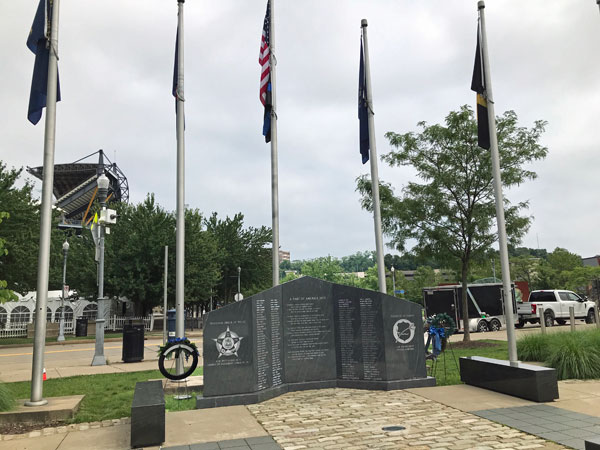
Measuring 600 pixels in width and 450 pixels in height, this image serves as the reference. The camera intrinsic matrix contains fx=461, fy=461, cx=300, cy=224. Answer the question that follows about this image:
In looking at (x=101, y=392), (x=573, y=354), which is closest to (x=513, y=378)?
(x=573, y=354)

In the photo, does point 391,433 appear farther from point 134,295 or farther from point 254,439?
point 134,295

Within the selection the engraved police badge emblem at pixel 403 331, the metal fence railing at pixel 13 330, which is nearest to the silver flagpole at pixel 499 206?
the engraved police badge emblem at pixel 403 331

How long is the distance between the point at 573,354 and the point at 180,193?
10.2m

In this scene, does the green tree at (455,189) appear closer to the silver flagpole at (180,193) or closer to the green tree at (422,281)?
the silver flagpole at (180,193)

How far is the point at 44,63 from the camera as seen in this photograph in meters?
9.34

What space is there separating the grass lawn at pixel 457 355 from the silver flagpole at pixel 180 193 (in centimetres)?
624

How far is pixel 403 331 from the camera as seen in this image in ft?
32.6

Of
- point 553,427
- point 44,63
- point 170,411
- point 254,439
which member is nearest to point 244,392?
point 170,411

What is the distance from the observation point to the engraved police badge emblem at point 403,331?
390 inches

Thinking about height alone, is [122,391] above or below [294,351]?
below

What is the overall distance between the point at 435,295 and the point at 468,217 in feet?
32.9

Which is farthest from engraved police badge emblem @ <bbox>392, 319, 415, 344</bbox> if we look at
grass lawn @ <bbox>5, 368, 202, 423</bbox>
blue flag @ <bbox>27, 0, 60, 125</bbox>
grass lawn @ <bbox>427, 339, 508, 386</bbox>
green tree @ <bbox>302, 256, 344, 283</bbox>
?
green tree @ <bbox>302, 256, 344, 283</bbox>

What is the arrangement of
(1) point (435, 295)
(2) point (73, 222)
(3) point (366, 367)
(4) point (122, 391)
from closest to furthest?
1. (3) point (366, 367)
2. (4) point (122, 391)
3. (1) point (435, 295)
4. (2) point (73, 222)

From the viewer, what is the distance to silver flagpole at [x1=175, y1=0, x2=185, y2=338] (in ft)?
35.6
